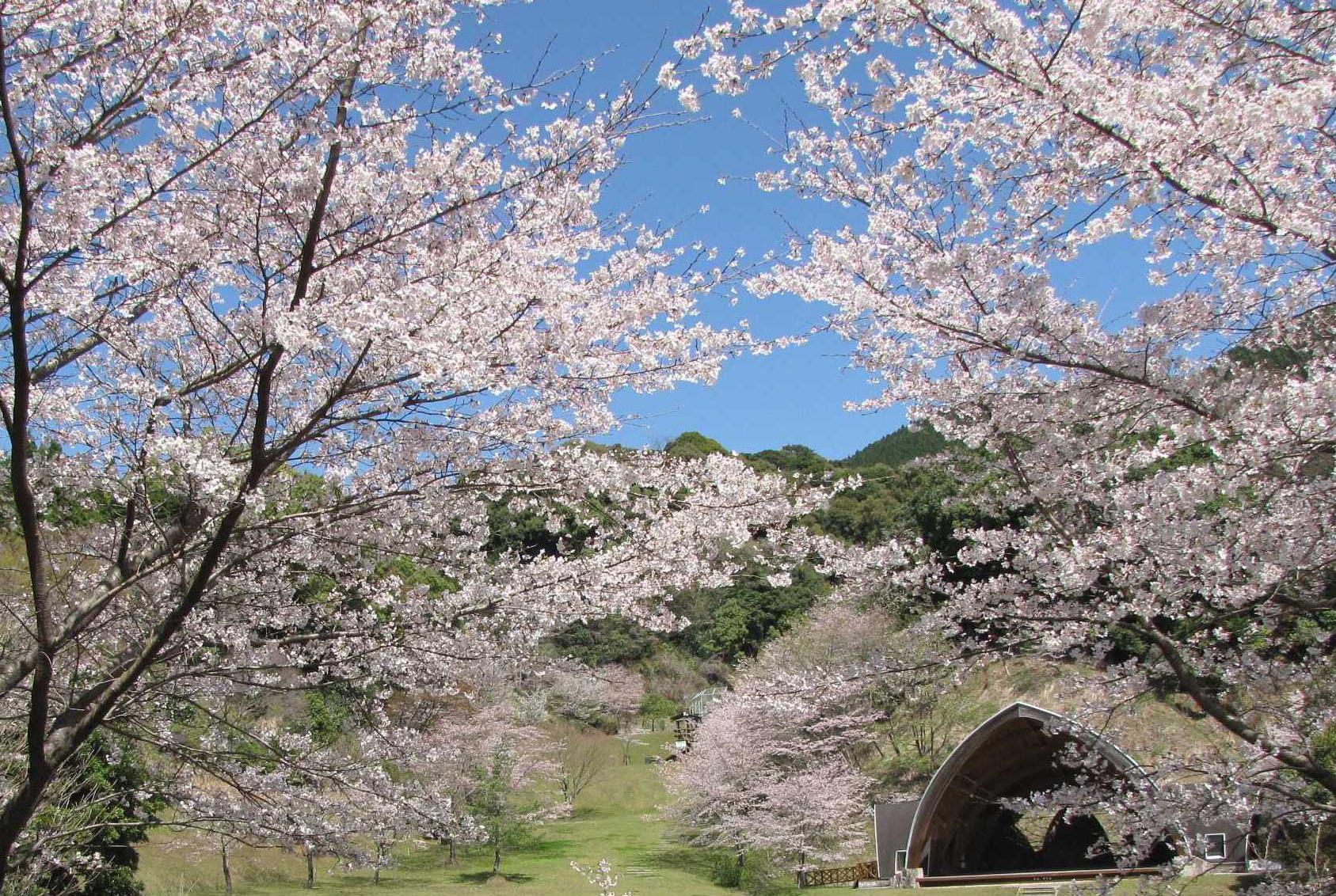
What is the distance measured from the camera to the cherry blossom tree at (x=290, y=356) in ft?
9.07

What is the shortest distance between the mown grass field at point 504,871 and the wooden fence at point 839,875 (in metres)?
0.73

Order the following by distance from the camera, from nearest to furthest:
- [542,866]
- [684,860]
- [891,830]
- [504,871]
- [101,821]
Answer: [101,821]
[891,830]
[504,871]
[542,866]
[684,860]

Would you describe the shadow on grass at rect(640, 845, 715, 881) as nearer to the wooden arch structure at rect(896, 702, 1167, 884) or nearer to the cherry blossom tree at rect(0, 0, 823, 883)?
the wooden arch structure at rect(896, 702, 1167, 884)

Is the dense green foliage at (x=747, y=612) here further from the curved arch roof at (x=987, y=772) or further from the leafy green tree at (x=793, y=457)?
the curved arch roof at (x=987, y=772)

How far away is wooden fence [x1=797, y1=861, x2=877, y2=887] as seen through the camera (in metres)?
17.4

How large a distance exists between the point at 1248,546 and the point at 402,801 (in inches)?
154

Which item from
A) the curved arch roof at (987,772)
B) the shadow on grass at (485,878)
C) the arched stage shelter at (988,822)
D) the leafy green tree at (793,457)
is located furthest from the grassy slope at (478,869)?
the leafy green tree at (793,457)

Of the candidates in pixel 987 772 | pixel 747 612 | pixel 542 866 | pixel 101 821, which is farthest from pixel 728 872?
pixel 747 612

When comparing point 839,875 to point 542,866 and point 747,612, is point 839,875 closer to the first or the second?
point 542,866

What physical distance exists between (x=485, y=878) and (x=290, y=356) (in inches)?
752

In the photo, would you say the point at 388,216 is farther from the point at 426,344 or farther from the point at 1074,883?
the point at 1074,883

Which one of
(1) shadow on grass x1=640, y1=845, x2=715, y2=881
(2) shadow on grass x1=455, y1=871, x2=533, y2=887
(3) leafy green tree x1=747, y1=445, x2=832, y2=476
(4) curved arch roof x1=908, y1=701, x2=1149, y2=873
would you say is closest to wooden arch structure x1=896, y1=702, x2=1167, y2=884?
(4) curved arch roof x1=908, y1=701, x2=1149, y2=873

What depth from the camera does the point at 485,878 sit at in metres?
19.0

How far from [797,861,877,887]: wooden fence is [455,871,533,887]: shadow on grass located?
20.4 ft
